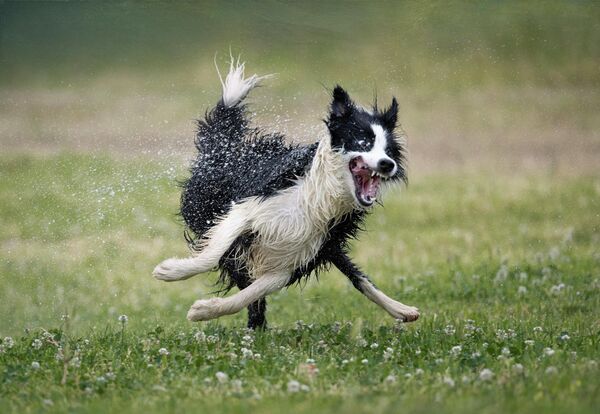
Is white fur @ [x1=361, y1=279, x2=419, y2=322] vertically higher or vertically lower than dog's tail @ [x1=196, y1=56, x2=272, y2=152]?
lower

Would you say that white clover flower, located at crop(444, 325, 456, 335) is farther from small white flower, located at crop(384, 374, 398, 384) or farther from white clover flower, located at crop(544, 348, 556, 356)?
small white flower, located at crop(384, 374, 398, 384)

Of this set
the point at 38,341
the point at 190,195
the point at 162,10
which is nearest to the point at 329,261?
the point at 190,195

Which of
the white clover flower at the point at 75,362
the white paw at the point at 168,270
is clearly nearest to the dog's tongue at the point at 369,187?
the white paw at the point at 168,270

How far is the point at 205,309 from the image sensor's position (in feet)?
19.1

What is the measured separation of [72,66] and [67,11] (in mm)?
1431

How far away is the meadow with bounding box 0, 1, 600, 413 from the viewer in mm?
4789

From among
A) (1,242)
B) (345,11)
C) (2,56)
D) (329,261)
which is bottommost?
(1,242)

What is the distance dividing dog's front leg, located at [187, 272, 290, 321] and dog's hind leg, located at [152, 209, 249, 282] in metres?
0.19

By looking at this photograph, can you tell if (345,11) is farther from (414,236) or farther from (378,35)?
(414,236)

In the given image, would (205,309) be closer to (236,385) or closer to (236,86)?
(236,385)

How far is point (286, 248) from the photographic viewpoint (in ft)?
19.4

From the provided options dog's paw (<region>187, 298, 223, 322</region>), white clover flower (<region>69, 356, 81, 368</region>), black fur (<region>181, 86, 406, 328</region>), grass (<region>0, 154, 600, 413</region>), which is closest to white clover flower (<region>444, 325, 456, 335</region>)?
grass (<region>0, 154, 600, 413</region>)

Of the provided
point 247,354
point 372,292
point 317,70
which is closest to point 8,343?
point 247,354

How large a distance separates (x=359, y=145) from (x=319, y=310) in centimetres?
245
